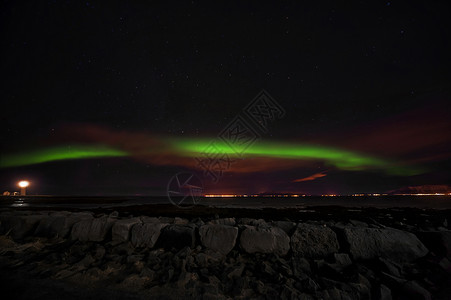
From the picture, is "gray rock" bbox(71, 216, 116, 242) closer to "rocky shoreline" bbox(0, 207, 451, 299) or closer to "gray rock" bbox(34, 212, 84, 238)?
"rocky shoreline" bbox(0, 207, 451, 299)

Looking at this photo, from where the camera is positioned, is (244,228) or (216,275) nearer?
(216,275)

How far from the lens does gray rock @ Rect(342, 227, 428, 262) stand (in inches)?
156

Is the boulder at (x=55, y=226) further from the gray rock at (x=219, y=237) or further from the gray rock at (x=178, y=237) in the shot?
the gray rock at (x=219, y=237)

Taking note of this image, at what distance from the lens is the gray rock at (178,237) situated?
464cm

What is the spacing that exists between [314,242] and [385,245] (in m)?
1.22

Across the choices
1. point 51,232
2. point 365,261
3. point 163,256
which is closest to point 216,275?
point 163,256

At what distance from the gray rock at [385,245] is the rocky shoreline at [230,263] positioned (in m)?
0.02

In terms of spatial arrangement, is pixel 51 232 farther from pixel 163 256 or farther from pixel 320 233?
pixel 320 233

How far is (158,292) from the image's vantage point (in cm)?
322

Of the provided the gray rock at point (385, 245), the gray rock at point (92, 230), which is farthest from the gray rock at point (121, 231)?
the gray rock at point (385, 245)

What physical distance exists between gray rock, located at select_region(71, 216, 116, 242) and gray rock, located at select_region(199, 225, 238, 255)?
2484 mm

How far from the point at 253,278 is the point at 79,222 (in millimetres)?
4659

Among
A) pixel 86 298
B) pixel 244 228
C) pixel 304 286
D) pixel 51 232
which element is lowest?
pixel 304 286

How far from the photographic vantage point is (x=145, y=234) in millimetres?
4980
